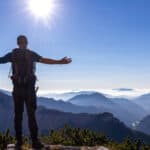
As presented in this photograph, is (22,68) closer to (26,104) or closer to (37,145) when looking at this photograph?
(26,104)

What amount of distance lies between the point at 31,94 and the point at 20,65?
108 centimetres

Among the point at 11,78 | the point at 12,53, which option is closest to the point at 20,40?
the point at 12,53

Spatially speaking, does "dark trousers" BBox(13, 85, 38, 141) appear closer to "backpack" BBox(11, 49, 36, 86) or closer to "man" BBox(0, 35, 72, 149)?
"man" BBox(0, 35, 72, 149)

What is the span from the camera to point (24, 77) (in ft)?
37.1

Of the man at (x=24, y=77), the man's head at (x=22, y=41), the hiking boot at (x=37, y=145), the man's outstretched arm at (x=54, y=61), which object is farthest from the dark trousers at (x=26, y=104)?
the man's head at (x=22, y=41)

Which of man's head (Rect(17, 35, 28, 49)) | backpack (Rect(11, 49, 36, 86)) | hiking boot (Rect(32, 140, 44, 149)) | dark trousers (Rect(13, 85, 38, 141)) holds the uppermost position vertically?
man's head (Rect(17, 35, 28, 49))

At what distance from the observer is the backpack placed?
37.1 feet

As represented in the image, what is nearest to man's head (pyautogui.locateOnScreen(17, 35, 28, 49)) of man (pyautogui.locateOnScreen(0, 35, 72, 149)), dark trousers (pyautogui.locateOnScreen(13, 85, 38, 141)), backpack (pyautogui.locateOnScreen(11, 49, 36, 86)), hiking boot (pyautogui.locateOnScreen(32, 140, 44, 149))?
man (pyautogui.locateOnScreen(0, 35, 72, 149))

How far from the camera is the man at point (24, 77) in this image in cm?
1137

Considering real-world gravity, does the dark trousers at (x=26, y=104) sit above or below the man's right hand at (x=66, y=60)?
below

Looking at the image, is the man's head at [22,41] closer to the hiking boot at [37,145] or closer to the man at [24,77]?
the man at [24,77]

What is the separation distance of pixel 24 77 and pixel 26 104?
99cm

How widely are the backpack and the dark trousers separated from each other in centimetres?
24

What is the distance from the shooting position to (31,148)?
1203cm
